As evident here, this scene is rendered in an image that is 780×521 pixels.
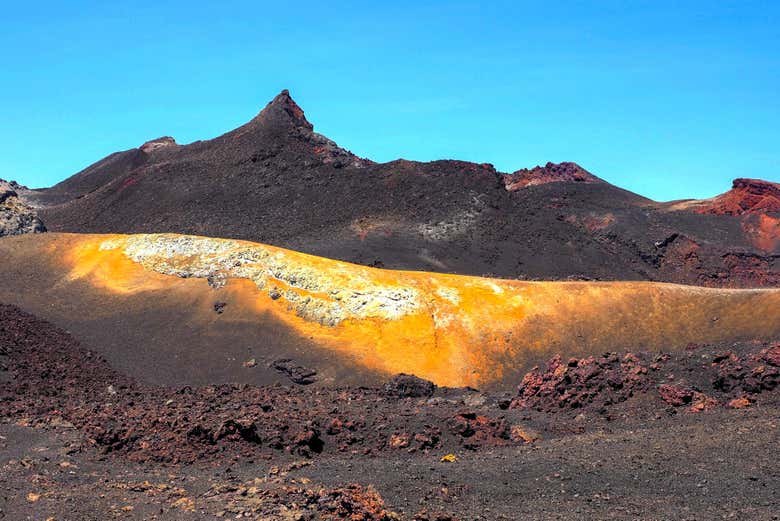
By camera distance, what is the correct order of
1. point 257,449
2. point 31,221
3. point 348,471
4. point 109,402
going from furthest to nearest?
point 31,221 → point 109,402 → point 257,449 → point 348,471

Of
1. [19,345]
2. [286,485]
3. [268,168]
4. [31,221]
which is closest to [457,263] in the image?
[268,168]

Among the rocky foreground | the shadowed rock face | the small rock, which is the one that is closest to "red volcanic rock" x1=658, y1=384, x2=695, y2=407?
the rocky foreground

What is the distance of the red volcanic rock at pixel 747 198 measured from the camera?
102 metres

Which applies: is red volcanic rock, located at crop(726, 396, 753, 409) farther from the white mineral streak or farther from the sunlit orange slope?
the white mineral streak

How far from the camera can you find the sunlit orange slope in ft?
131

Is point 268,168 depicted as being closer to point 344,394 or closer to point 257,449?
point 344,394

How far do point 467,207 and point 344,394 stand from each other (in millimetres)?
46475

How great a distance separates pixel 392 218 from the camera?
246 ft

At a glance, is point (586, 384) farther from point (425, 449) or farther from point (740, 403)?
point (425, 449)

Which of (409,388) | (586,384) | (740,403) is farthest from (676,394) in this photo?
(409,388)

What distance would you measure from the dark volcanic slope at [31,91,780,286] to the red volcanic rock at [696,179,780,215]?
6.93 m

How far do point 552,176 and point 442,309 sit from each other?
89.8 metres

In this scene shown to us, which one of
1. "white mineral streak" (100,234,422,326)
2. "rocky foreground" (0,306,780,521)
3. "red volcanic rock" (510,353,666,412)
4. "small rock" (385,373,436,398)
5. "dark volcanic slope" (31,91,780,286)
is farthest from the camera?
"dark volcanic slope" (31,91,780,286)

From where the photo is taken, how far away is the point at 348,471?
794 inches
